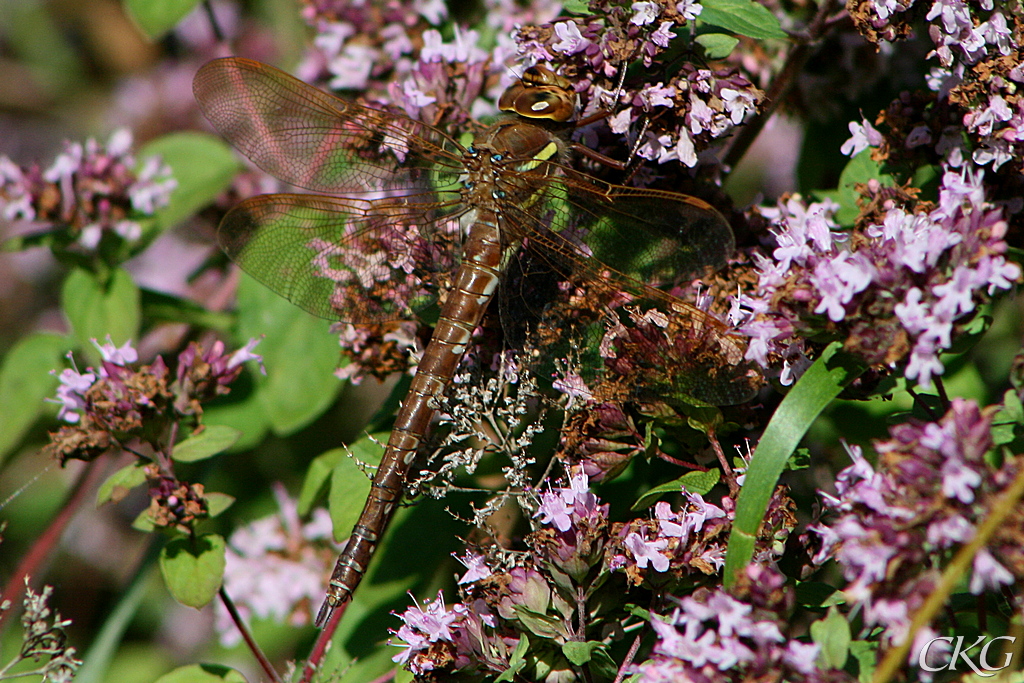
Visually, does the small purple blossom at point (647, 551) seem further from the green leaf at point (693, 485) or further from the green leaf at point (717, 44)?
the green leaf at point (717, 44)

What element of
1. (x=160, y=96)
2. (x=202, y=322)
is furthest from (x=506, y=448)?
(x=160, y=96)

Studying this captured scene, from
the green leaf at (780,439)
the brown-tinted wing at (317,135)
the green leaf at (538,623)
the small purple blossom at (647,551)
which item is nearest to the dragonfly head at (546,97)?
the brown-tinted wing at (317,135)

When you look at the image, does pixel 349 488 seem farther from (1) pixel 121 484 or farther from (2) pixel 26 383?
(2) pixel 26 383

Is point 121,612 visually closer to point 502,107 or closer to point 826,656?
point 502,107

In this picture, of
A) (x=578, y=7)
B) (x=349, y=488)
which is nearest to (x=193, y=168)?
(x=349, y=488)

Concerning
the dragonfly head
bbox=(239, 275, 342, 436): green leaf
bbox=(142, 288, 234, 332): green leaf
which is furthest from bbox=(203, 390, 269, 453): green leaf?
the dragonfly head
